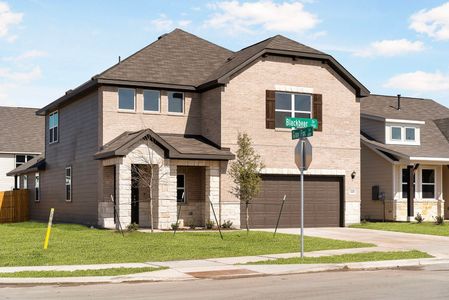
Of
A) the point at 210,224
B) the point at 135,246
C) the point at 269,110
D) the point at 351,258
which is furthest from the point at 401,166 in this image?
the point at 135,246

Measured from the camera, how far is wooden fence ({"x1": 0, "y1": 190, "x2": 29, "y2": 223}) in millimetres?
40344

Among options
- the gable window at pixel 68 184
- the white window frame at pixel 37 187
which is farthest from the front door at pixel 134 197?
the white window frame at pixel 37 187

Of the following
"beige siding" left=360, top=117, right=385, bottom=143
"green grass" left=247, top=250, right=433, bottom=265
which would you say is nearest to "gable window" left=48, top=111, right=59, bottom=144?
"beige siding" left=360, top=117, right=385, bottom=143

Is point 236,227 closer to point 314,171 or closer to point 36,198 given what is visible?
point 314,171

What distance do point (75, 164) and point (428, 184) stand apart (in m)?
18.5

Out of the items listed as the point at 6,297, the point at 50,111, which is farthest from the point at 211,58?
the point at 6,297

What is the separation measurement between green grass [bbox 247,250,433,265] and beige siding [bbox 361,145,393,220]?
55.9 feet

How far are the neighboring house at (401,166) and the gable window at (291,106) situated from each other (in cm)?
660

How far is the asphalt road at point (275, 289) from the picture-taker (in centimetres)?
1134

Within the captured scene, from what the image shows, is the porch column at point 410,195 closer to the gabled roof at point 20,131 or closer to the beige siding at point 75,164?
the beige siding at point 75,164

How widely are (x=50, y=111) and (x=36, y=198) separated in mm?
6095

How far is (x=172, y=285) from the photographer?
13.0 m

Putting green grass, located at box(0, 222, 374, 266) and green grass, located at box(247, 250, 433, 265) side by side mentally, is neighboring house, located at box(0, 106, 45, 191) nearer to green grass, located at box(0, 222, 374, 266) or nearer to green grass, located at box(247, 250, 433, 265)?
green grass, located at box(0, 222, 374, 266)

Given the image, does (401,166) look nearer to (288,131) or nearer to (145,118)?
(288,131)
